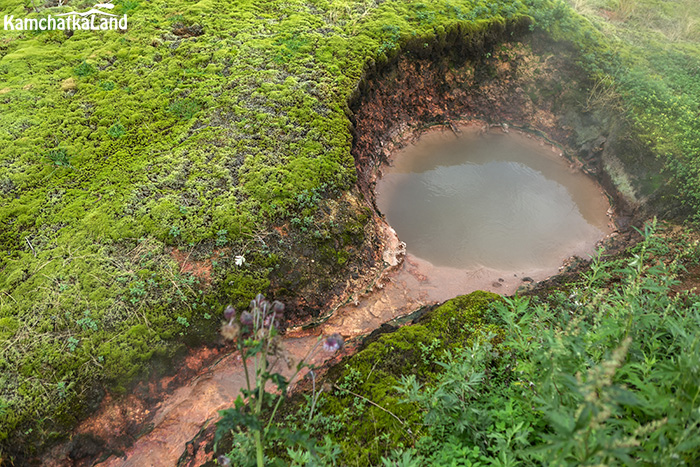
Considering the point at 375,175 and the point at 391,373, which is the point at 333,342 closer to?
the point at 391,373

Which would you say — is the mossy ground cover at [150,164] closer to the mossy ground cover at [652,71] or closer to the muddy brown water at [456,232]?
the muddy brown water at [456,232]

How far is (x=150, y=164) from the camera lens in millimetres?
7672

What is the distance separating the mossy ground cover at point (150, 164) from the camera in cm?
573

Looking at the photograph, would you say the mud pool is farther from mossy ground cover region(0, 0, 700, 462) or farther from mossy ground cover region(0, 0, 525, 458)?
mossy ground cover region(0, 0, 525, 458)

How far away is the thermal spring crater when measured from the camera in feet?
29.6

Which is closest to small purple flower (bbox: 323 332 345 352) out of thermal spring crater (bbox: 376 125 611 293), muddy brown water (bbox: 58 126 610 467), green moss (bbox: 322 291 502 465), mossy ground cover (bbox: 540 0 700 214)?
green moss (bbox: 322 291 502 465)

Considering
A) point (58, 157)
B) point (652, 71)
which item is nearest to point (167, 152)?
point (58, 157)

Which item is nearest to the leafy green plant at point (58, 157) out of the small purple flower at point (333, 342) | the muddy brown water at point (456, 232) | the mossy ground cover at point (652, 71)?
the muddy brown water at point (456, 232)

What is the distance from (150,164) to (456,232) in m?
7.30

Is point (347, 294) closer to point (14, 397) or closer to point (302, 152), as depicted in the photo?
point (302, 152)

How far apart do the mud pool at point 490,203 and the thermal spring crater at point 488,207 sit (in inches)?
1.1

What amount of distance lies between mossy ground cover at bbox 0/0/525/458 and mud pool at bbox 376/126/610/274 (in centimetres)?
234

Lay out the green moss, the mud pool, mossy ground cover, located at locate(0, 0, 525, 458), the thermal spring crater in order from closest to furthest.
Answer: the green moss, mossy ground cover, located at locate(0, 0, 525, 458), the thermal spring crater, the mud pool

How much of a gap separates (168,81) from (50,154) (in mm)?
3131
